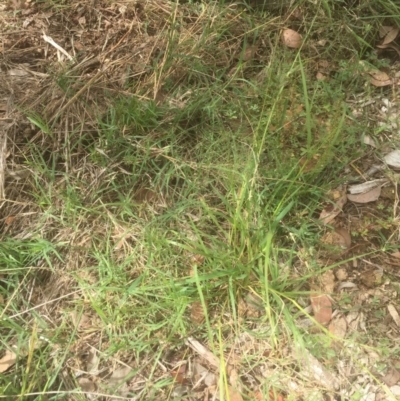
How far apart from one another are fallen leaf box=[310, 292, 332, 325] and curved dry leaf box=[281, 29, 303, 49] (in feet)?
3.49

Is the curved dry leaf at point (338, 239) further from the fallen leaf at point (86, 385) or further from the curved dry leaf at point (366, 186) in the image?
the fallen leaf at point (86, 385)

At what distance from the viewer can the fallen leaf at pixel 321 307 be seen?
5.43ft

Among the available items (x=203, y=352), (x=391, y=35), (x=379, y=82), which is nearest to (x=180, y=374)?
(x=203, y=352)

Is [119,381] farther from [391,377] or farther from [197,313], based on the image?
[391,377]

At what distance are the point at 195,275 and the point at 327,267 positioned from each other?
48 centimetres

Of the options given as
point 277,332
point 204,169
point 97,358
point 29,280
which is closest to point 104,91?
point 204,169

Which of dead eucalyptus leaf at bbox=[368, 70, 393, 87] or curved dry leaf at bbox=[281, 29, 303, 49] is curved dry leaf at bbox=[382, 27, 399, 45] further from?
curved dry leaf at bbox=[281, 29, 303, 49]

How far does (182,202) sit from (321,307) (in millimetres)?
661

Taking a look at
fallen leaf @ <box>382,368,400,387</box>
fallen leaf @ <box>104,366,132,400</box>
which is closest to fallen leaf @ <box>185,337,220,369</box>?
fallen leaf @ <box>104,366,132,400</box>

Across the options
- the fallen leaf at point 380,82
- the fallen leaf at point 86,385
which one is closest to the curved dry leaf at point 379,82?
the fallen leaf at point 380,82

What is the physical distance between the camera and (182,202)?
181cm

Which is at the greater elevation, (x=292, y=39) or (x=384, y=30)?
(x=384, y=30)

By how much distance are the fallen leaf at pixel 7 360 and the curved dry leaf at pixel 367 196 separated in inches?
56.2

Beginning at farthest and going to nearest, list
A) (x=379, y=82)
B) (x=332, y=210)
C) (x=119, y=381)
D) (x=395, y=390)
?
(x=379, y=82)
(x=332, y=210)
(x=119, y=381)
(x=395, y=390)
